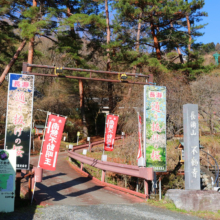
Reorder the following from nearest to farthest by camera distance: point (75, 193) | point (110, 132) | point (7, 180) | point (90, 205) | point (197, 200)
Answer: point (7, 180) < point (197, 200) < point (90, 205) < point (75, 193) < point (110, 132)

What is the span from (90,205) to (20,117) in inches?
138

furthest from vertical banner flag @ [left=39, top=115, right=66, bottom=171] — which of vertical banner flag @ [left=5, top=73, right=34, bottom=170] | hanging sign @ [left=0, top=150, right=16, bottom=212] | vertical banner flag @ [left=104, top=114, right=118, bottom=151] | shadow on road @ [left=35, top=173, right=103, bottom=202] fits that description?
vertical banner flag @ [left=104, top=114, right=118, bottom=151]

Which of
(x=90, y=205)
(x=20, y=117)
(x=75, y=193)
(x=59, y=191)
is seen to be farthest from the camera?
(x=59, y=191)

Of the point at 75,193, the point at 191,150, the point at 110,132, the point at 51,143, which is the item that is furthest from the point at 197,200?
the point at 110,132

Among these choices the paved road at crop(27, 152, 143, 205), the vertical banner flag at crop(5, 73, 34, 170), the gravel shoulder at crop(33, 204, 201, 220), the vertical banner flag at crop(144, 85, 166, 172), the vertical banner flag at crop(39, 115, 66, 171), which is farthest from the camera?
the vertical banner flag at crop(144, 85, 166, 172)

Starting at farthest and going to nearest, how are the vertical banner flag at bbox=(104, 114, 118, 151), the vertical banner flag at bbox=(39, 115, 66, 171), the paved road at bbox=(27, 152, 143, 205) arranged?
the vertical banner flag at bbox=(104, 114, 118, 151), the vertical banner flag at bbox=(39, 115, 66, 171), the paved road at bbox=(27, 152, 143, 205)

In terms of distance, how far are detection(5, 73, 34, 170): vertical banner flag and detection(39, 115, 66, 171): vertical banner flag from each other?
575mm

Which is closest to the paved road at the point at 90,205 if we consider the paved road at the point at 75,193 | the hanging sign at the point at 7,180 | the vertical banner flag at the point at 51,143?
the paved road at the point at 75,193

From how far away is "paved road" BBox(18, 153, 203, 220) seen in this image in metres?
6.52

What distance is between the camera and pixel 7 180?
6773 millimetres

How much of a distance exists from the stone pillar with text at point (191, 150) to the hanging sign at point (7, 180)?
5.21 m

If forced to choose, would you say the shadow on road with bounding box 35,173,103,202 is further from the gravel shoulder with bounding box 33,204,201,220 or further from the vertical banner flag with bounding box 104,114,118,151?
the vertical banner flag with bounding box 104,114,118,151

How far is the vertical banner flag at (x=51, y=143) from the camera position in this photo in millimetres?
8562

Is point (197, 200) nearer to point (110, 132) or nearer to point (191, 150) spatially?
point (191, 150)
